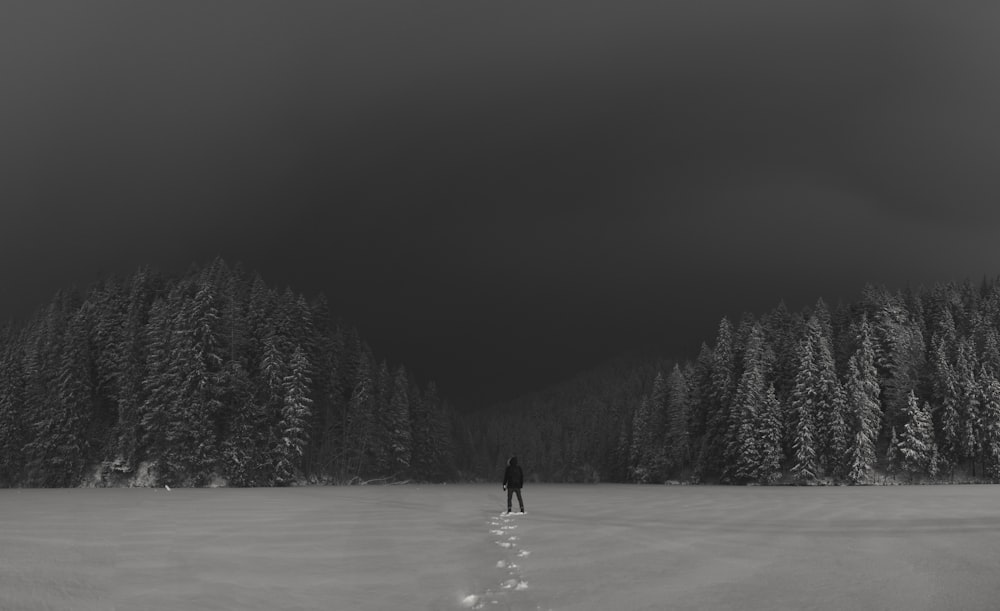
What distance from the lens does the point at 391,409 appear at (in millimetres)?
82125

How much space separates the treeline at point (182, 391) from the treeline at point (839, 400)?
36.1 meters

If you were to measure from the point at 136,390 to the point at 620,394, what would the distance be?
12947 centimetres

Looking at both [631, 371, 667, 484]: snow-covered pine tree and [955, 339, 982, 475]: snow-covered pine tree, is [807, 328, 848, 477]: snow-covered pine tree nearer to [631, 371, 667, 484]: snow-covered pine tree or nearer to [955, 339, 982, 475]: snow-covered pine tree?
[955, 339, 982, 475]: snow-covered pine tree

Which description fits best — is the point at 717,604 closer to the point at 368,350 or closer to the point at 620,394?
the point at 368,350

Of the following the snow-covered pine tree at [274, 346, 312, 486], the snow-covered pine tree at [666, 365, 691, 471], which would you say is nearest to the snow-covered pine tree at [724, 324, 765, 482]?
the snow-covered pine tree at [666, 365, 691, 471]

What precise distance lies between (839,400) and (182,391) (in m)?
57.4

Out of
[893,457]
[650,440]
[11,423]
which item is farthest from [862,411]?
[11,423]

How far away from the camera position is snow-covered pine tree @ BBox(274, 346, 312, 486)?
Result: 2319 inches

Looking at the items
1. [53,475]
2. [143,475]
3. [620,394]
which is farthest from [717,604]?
[620,394]

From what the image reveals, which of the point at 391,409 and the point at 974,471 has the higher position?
the point at 391,409

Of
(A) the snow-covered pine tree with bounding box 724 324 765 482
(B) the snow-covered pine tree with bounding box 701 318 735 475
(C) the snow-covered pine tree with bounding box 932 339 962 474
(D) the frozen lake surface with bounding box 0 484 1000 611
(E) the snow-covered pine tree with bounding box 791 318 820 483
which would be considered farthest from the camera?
(B) the snow-covered pine tree with bounding box 701 318 735 475

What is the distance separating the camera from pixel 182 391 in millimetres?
56000

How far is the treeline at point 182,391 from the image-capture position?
2247 inches

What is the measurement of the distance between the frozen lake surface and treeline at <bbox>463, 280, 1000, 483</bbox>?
47.9 metres
